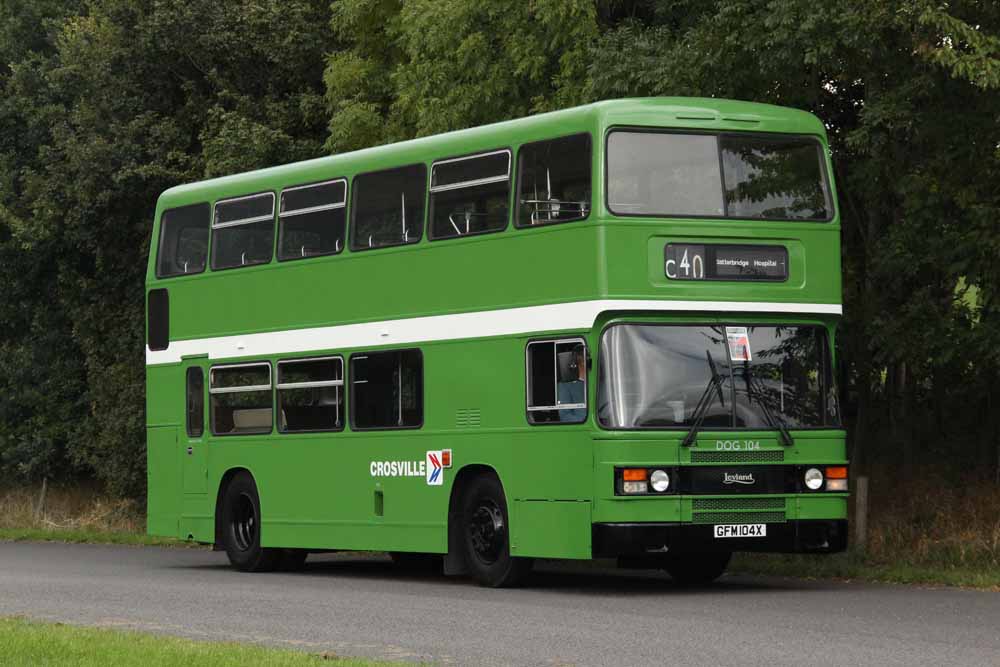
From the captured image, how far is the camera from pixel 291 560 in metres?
24.0

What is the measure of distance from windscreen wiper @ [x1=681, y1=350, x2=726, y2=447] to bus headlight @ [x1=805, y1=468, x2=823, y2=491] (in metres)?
1.08

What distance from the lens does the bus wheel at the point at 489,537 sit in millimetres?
19266

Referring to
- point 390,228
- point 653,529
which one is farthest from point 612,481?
point 390,228

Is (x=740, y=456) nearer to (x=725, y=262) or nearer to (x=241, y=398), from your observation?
(x=725, y=262)

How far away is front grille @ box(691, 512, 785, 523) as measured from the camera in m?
17.9

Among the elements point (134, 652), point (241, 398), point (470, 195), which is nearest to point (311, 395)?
point (241, 398)

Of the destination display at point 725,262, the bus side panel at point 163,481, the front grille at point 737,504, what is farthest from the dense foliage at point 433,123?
the bus side panel at point 163,481

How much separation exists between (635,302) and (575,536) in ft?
7.30

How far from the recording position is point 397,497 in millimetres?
20984

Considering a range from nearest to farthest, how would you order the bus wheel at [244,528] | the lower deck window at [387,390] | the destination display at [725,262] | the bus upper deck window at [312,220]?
the destination display at [725,262], the lower deck window at [387,390], the bus upper deck window at [312,220], the bus wheel at [244,528]

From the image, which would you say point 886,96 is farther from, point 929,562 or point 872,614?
point 872,614

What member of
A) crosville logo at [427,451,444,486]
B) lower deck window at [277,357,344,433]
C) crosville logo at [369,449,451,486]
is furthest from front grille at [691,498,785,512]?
lower deck window at [277,357,344,433]

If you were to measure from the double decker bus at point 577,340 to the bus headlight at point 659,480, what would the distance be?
0.09 ft

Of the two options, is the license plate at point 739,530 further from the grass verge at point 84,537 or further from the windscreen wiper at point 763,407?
the grass verge at point 84,537
